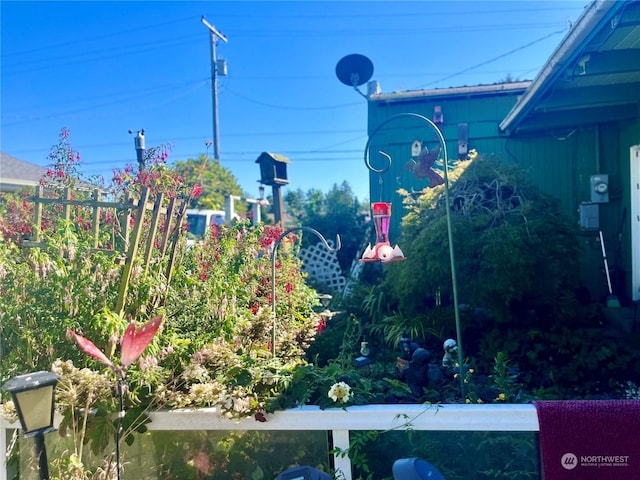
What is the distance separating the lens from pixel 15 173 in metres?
11.4

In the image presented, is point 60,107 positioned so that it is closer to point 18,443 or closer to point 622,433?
point 18,443

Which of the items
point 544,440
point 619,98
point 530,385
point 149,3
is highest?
point 149,3

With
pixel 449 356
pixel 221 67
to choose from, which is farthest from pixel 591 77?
pixel 221 67

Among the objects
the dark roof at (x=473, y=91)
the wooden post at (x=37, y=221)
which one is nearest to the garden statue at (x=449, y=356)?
the wooden post at (x=37, y=221)

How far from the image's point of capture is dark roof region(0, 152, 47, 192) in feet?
33.4

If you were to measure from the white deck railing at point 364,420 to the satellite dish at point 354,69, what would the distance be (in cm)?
561

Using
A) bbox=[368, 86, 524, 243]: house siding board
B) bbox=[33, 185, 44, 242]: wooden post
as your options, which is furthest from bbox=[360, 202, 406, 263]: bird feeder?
bbox=[368, 86, 524, 243]: house siding board

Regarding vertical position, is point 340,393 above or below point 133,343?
below

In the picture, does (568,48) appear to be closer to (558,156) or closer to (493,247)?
(493,247)

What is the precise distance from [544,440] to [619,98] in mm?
4332

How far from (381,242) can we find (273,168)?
14.8ft

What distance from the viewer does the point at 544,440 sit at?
1.70 metres

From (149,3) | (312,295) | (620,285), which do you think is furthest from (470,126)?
(149,3)

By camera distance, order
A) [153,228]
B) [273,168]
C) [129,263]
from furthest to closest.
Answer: [273,168] < [153,228] < [129,263]
